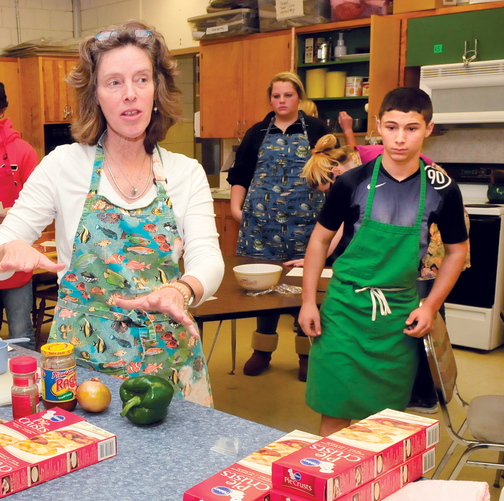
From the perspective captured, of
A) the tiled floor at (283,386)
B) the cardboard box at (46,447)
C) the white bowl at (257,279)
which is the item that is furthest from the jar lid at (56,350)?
the tiled floor at (283,386)

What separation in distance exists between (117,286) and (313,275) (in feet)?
3.13

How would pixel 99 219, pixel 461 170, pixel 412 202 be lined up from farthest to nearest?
pixel 461 170, pixel 412 202, pixel 99 219

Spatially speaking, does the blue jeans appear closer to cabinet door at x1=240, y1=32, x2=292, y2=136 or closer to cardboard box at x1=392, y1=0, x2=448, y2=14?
cabinet door at x1=240, y1=32, x2=292, y2=136

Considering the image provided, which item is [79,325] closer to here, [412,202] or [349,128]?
[412,202]

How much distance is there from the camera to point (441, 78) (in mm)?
4617

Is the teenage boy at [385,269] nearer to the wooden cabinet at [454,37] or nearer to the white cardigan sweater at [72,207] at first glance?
the white cardigan sweater at [72,207]

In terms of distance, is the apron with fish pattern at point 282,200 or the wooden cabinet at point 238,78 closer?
the apron with fish pattern at point 282,200

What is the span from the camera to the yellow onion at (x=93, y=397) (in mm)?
1397

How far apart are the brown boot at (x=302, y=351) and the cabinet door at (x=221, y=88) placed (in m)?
2.60

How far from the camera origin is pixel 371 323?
7.22ft

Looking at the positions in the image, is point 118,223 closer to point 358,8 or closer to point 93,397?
point 93,397

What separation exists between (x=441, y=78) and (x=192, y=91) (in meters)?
3.25

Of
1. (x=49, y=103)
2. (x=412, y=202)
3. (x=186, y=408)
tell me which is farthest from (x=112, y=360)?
(x=49, y=103)

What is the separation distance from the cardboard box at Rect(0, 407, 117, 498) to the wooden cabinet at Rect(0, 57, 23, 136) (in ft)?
22.7
